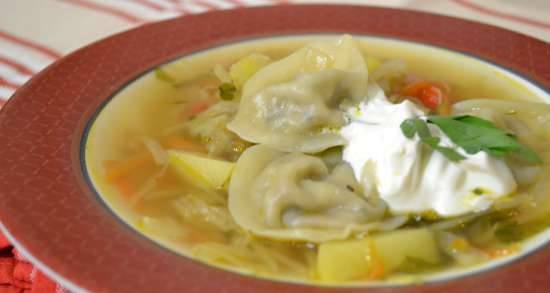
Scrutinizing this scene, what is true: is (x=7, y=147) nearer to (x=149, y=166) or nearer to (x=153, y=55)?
(x=149, y=166)

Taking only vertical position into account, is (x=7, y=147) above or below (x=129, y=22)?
above

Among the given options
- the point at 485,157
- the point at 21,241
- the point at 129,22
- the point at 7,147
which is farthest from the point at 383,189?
the point at 129,22

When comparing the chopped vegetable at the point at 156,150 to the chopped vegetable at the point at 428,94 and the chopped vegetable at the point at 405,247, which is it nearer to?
the chopped vegetable at the point at 405,247

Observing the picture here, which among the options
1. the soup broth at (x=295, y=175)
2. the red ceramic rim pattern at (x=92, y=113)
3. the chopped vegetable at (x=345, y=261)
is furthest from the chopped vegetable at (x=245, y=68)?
the chopped vegetable at (x=345, y=261)

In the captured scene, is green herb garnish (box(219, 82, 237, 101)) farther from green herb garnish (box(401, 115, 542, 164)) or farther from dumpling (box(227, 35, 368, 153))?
green herb garnish (box(401, 115, 542, 164))

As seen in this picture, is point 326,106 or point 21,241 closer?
point 21,241

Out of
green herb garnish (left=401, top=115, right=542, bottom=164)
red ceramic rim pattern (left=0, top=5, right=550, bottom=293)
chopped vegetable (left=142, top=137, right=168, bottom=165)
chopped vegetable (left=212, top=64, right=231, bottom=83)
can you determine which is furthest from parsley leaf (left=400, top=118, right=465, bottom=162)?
chopped vegetable (left=212, top=64, right=231, bottom=83)
